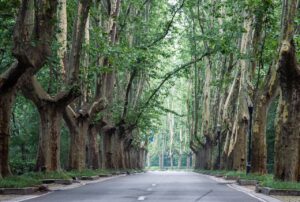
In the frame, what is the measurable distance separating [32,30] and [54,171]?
8.12 meters

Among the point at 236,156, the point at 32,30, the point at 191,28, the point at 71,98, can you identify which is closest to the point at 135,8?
the point at 191,28

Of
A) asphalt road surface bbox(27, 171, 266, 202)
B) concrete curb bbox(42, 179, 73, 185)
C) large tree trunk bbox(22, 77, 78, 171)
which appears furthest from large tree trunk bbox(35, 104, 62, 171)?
asphalt road surface bbox(27, 171, 266, 202)

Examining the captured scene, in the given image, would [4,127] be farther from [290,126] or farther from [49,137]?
[290,126]

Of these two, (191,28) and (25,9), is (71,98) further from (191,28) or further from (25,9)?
(191,28)

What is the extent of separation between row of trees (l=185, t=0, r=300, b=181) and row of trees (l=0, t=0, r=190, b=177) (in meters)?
4.99

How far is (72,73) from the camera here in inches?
955

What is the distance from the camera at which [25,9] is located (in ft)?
56.9

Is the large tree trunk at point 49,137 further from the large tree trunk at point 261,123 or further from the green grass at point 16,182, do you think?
the large tree trunk at point 261,123

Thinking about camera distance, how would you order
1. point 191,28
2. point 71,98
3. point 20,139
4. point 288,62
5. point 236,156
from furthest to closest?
point 191,28
point 20,139
point 236,156
point 71,98
point 288,62

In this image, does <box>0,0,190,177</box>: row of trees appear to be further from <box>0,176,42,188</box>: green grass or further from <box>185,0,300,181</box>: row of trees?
<box>185,0,300,181</box>: row of trees

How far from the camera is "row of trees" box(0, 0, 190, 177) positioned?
1870 centimetres

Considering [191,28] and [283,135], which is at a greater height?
[191,28]

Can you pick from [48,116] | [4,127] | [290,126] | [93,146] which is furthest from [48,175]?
[93,146]

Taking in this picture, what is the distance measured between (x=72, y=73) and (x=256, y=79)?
11088mm
